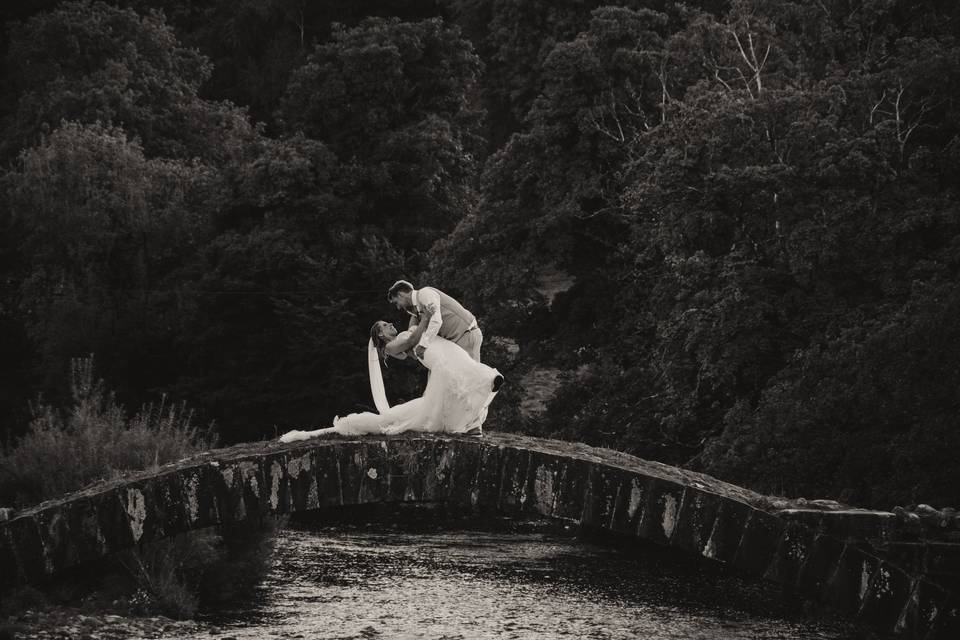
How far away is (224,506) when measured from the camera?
36.2 ft

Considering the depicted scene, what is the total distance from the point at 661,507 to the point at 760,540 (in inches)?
29.1

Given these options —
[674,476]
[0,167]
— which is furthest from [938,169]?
[0,167]

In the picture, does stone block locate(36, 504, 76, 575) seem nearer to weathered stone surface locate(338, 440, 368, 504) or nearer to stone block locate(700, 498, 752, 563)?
weathered stone surface locate(338, 440, 368, 504)

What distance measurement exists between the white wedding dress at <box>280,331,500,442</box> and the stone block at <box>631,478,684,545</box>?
1832 mm

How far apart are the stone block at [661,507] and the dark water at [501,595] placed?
5.62m

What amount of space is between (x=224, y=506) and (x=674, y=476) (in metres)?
3.43

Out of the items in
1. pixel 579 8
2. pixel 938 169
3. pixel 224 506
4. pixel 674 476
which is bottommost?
pixel 224 506

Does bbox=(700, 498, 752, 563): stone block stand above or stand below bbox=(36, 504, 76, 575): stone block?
above

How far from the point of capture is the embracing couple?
38.7 ft

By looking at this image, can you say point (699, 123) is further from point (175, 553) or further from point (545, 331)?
point (175, 553)

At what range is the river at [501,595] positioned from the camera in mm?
16297

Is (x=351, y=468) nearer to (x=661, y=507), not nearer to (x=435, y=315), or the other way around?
(x=435, y=315)

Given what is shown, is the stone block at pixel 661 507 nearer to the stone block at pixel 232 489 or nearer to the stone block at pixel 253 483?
the stone block at pixel 253 483

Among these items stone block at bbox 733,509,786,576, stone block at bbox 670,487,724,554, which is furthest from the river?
stone block at bbox 733,509,786,576
